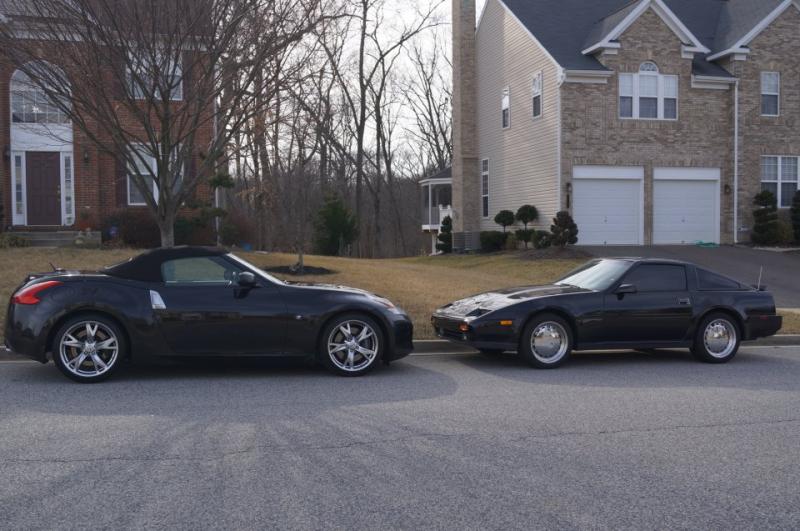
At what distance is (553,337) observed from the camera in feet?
31.5

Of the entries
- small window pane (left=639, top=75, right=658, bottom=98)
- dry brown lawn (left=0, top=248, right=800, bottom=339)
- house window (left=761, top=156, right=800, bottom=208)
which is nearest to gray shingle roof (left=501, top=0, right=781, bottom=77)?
small window pane (left=639, top=75, right=658, bottom=98)

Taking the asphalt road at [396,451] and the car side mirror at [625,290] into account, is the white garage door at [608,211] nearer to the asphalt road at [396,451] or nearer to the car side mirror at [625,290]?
the car side mirror at [625,290]

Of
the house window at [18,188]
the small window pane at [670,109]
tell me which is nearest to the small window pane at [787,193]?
the small window pane at [670,109]

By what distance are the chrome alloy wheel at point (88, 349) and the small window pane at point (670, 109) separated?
898 inches

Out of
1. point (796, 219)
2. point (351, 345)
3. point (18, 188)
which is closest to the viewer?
point (351, 345)

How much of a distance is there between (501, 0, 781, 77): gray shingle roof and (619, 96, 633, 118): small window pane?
1.32 meters

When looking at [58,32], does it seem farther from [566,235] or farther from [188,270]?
[566,235]

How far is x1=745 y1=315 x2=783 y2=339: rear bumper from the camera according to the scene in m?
10.4

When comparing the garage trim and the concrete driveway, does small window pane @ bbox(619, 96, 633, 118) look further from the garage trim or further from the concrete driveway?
the concrete driveway

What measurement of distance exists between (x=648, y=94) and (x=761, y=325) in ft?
57.9

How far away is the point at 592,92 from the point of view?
85.4ft

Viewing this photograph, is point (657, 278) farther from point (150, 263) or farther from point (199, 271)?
point (150, 263)

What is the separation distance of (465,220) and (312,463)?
90.7 ft

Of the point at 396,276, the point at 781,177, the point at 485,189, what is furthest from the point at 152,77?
the point at 781,177
